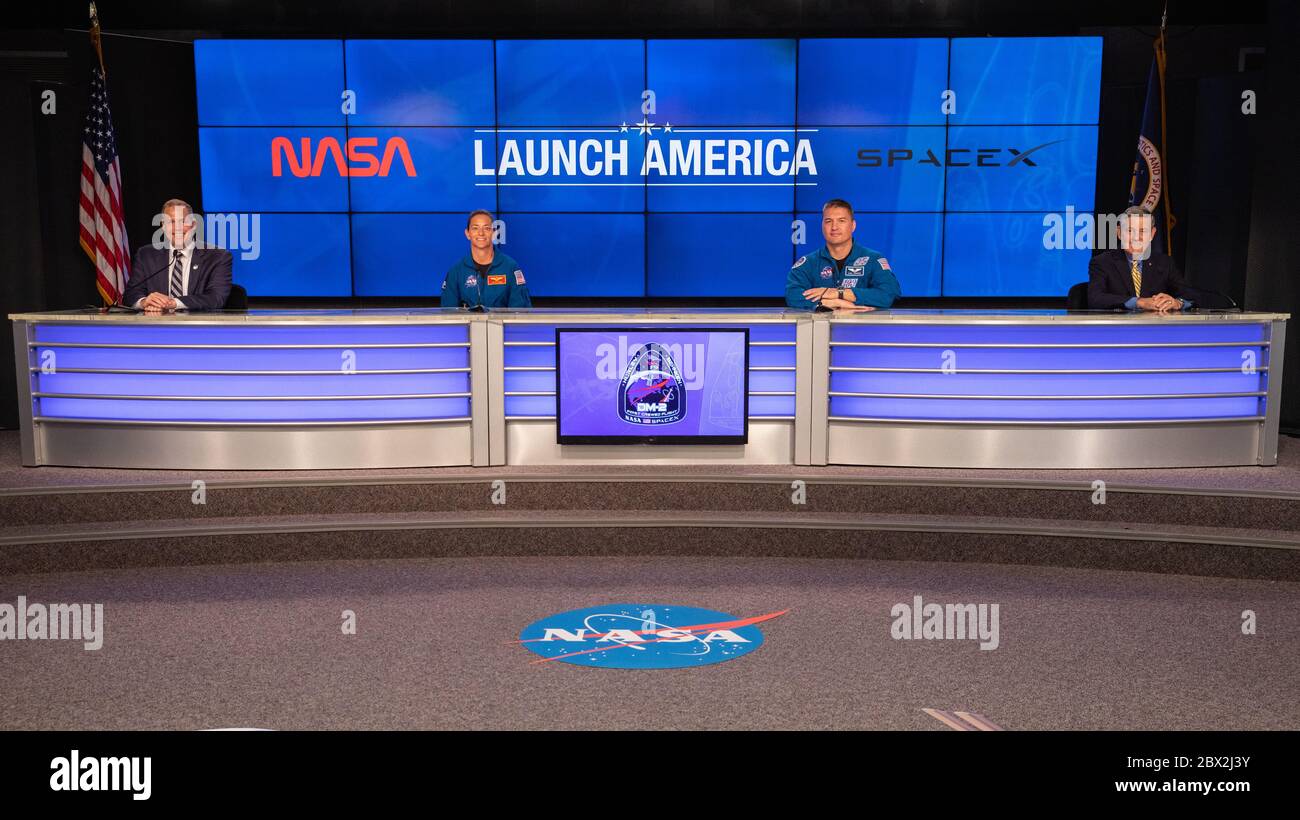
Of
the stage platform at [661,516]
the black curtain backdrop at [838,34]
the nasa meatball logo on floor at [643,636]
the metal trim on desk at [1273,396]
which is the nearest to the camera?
the nasa meatball logo on floor at [643,636]

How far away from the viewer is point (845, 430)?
199 inches

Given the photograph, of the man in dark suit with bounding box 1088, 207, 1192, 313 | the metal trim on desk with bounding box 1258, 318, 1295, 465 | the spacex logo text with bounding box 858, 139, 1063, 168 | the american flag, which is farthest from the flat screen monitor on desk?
the spacex logo text with bounding box 858, 139, 1063, 168

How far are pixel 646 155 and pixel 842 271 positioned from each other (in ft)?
10.7

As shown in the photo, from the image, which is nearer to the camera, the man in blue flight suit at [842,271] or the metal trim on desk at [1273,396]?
the metal trim on desk at [1273,396]

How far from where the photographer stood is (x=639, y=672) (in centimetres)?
334

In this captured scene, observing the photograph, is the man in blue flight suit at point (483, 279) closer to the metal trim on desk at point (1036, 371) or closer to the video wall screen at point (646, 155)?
the metal trim on desk at point (1036, 371)

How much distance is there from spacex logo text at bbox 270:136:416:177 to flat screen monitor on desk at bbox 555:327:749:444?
4.06 m

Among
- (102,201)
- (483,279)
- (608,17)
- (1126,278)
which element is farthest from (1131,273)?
(102,201)

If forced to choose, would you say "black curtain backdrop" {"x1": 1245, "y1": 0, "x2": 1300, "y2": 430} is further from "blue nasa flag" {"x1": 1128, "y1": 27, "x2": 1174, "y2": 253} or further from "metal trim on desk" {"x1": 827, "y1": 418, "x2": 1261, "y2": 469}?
"metal trim on desk" {"x1": 827, "y1": 418, "x2": 1261, "y2": 469}

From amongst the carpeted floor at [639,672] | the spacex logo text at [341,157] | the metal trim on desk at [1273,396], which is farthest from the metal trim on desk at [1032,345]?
the spacex logo text at [341,157]

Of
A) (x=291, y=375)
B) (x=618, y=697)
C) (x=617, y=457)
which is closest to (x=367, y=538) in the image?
(x=291, y=375)

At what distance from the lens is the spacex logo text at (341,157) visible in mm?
8281

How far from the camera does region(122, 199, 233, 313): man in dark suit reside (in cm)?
541

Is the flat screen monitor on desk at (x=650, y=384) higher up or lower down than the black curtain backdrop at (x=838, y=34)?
lower down
